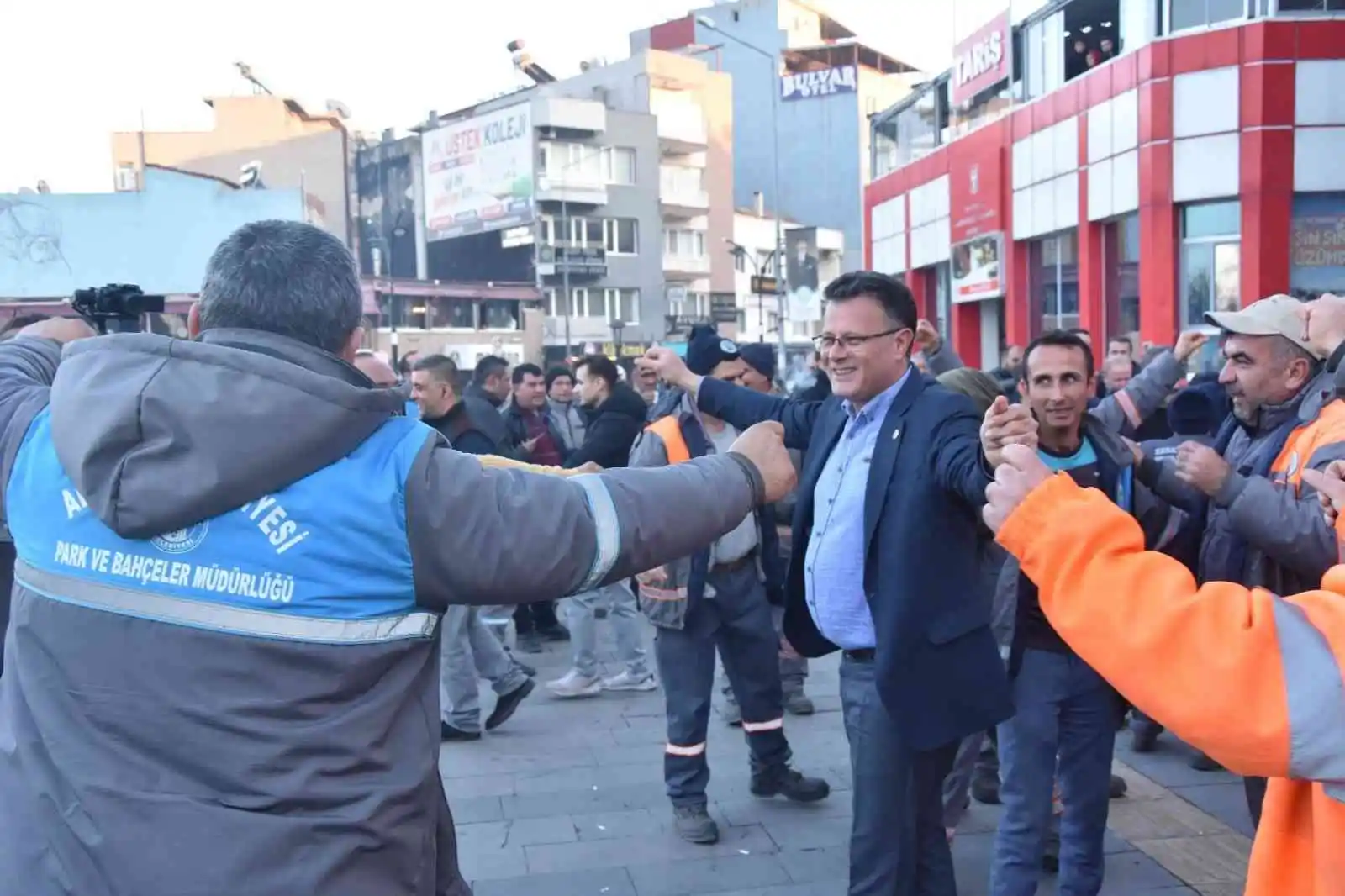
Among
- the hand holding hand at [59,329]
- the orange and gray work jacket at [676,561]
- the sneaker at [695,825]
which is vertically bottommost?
the sneaker at [695,825]

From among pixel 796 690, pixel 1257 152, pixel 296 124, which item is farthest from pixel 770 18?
pixel 796 690

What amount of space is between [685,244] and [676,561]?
203 feet

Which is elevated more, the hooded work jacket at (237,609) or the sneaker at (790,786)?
the hooded work jacket at (237,609)

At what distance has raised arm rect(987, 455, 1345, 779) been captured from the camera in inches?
62.5

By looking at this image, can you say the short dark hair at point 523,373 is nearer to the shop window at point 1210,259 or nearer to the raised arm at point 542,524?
the raised arm at point 542,524

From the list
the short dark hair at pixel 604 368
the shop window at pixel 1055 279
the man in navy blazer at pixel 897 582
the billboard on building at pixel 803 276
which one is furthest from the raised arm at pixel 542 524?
the billboard on building at pixel 803 276

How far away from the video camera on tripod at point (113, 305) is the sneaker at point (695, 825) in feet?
10.2

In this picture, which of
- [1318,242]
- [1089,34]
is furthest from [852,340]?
[1089,34]

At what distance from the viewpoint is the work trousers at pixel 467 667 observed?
669 centimetres

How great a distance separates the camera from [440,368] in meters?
6.99

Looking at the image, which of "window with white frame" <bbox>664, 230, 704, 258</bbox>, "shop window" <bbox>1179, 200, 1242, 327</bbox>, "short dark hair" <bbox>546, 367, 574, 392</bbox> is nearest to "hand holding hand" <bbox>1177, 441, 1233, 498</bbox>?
"short dark hair" <bbox>546, 367, 574, 392</bbox>

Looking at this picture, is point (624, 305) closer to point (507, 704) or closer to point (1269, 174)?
point (1269, 174)

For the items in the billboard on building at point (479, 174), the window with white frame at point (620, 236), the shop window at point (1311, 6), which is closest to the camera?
the shop window at point (1311, 6)

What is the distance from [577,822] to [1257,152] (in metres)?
15.7
